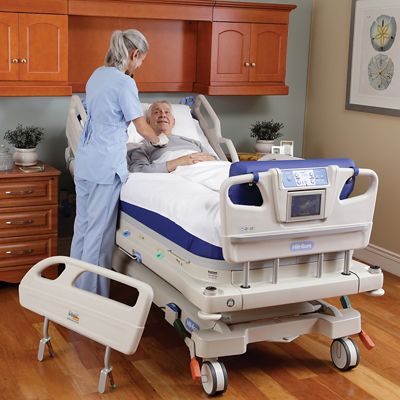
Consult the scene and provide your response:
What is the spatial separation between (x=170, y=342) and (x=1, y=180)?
4.59 ft

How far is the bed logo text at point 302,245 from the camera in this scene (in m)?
3.19

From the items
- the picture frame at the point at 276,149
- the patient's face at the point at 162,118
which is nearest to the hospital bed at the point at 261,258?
the patient's face at the point at 162,118

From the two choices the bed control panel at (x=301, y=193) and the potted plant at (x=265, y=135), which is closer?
the bed control panel at (x=301, y=193)

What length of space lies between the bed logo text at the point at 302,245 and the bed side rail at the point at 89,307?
2.09 ft

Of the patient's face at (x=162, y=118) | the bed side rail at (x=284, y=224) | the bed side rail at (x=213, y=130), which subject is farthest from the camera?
the bed side rail at (x=213, y=130)

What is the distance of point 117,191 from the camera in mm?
3945

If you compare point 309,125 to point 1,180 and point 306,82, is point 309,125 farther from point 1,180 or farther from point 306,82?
point 1,180

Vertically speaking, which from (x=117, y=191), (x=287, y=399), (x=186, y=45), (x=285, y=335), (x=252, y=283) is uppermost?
(x=186, y=45)

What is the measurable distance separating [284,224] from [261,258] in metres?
0.17

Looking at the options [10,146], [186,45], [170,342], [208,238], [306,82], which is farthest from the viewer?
[306,82]

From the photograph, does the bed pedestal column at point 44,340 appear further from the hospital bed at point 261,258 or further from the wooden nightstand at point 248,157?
the wooden nightstand at point 248,157

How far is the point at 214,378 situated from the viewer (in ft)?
10.3

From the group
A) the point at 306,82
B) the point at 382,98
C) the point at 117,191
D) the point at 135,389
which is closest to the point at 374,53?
the point at 382,98

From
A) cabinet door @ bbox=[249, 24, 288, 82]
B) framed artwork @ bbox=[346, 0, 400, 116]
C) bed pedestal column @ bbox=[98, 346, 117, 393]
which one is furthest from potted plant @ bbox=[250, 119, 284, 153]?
bed pedestal column @ bbox=[98, 346, 117, 393]
